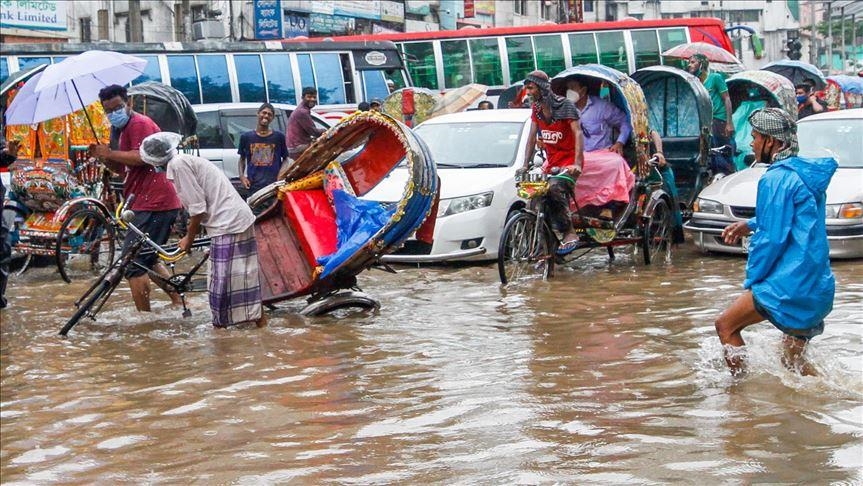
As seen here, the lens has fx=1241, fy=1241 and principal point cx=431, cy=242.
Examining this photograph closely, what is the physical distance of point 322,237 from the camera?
9578 millimetres

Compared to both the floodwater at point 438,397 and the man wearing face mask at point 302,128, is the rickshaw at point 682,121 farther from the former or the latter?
the floodwater at point 438,397

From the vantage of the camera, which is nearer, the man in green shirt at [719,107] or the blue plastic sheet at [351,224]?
the blue plastic sheet at [351,224]

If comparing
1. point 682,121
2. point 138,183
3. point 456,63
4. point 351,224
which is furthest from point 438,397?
point 456,63

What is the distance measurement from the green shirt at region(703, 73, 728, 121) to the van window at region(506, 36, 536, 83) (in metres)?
13.1

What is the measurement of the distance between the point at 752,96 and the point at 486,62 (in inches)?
461

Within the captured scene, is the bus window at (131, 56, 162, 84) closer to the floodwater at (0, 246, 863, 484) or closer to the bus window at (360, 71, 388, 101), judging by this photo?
the bus window at (360, 71, 388, 101)

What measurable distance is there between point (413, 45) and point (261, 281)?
64.2 ft

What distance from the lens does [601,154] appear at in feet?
40.2

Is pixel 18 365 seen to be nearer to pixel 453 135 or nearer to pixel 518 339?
pixel 518 339

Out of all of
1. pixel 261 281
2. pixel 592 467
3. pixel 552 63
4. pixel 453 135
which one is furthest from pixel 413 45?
pixel 592 467

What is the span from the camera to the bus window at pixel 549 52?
1131 inches

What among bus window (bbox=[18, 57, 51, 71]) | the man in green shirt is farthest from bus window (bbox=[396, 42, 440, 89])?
the man in green shirt

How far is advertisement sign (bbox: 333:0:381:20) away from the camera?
1692 inches

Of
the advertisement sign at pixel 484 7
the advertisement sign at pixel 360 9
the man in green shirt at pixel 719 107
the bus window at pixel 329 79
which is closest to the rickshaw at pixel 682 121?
the man in green shirt at pixel 719 107
